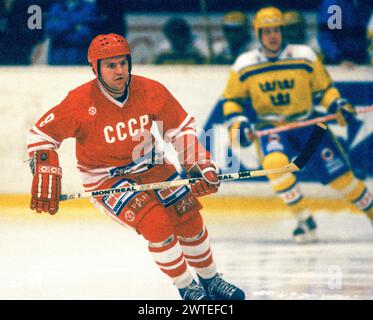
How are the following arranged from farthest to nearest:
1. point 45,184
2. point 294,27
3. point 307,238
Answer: point 294,27 < point 307,238 < point 45,184

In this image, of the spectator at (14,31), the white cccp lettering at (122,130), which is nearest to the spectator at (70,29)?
the spectator at (14,31)

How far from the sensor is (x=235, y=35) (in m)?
6.90

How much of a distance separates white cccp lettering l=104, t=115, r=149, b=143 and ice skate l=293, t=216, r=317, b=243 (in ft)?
6.54

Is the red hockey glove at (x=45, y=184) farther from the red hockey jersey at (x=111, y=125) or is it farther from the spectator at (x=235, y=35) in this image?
the spectator at (x=235, y=35)

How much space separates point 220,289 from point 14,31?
319 cm

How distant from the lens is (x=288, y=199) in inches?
238

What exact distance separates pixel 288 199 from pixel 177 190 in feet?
6.01

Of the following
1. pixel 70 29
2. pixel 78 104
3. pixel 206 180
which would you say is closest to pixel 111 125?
pixel 78 104

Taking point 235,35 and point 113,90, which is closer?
point 113,90

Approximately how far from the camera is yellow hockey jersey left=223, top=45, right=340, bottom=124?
6195mm

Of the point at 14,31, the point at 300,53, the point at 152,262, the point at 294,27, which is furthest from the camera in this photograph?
the point at 14,31

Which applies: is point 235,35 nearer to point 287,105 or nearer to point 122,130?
point 287,105

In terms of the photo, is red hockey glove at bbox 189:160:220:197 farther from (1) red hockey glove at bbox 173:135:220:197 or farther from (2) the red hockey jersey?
(2) the red hockey jersey

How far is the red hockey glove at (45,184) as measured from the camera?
4141 mm
